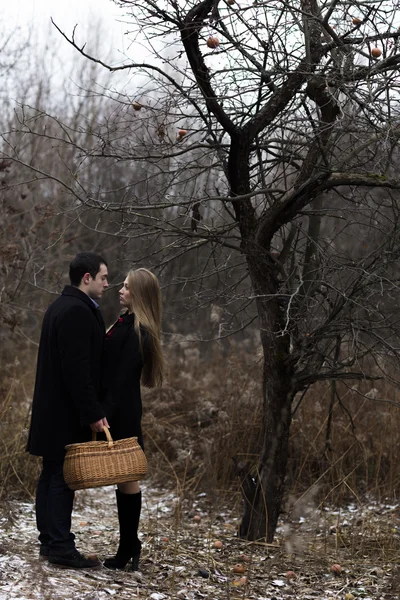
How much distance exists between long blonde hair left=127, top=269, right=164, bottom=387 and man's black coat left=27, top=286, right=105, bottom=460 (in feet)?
0.82

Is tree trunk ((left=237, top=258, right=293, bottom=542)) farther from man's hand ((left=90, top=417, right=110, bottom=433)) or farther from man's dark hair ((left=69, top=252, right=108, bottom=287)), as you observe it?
man's hand ((left=90, top=417, right=110, bottom=433))

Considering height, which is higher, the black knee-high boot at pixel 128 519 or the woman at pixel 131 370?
the woman at pixel 131 370

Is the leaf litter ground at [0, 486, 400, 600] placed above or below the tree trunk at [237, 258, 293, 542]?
below

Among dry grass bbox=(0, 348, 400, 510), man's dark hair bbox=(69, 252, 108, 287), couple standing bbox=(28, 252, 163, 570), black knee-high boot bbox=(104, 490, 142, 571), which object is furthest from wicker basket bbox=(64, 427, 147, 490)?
dry grass bbox=(0, 348, 400, 510)

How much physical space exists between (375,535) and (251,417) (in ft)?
6.26

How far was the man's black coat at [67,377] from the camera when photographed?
421 centimetres

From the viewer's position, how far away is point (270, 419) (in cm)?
544

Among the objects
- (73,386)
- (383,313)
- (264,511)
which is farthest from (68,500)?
(383,313)

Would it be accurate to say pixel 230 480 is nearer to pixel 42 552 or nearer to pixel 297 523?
pixel 297 523

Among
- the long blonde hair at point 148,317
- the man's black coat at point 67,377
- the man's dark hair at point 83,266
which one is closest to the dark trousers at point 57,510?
the man's black coat at point 67,377

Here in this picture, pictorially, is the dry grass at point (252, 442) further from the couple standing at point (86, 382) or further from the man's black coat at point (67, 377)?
the man's black coat at point (67, 377)

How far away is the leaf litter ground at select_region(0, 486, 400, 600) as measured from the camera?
413 cm

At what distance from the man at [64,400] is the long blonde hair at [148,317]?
240 millimetres

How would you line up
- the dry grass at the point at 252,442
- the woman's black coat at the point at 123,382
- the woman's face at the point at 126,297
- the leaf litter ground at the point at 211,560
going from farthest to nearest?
the dry grass at the point at 252,442
the woman's face at the point at 126,297
the woman's black coat at the point at 123,382
the leaf litter ground at the point at 211,560
